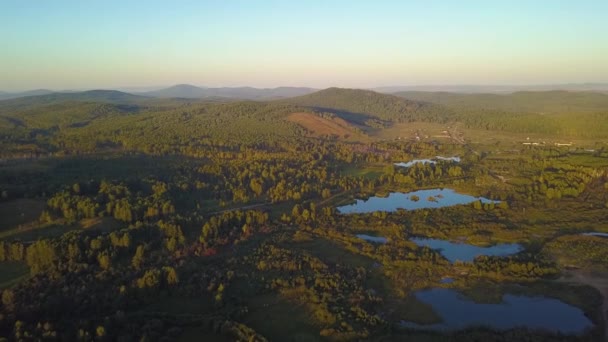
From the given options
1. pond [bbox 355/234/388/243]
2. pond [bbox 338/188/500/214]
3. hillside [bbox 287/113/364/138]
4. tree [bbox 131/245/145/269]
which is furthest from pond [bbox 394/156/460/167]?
tree [bbox 131/245/145/269]

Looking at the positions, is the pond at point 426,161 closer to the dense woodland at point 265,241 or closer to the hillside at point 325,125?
the dense woodland at point 265,241

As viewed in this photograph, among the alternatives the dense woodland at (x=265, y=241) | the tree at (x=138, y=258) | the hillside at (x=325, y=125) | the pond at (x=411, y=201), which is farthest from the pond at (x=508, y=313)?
the hillside at (x=325, y=125)

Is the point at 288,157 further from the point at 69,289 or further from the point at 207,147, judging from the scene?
the point at 69,289

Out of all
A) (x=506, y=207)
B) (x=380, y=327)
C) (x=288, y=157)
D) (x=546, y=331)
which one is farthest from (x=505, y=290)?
(x=288, y=157)

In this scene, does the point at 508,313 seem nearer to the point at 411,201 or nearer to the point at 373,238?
the point at 373,238

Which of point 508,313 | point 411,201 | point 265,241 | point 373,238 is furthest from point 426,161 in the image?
point 508,313

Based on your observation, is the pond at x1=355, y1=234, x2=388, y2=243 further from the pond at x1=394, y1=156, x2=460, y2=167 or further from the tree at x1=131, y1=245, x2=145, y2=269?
the pond at x1=394, y1=156, x2=460, y2=167

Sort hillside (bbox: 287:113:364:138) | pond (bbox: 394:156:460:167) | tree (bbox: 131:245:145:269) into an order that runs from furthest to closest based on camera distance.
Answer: hillside (bbox: 287:113:364:138) → pond (bbox: 394:156:460:167) → tree (bbox: 131:245:145:269)
